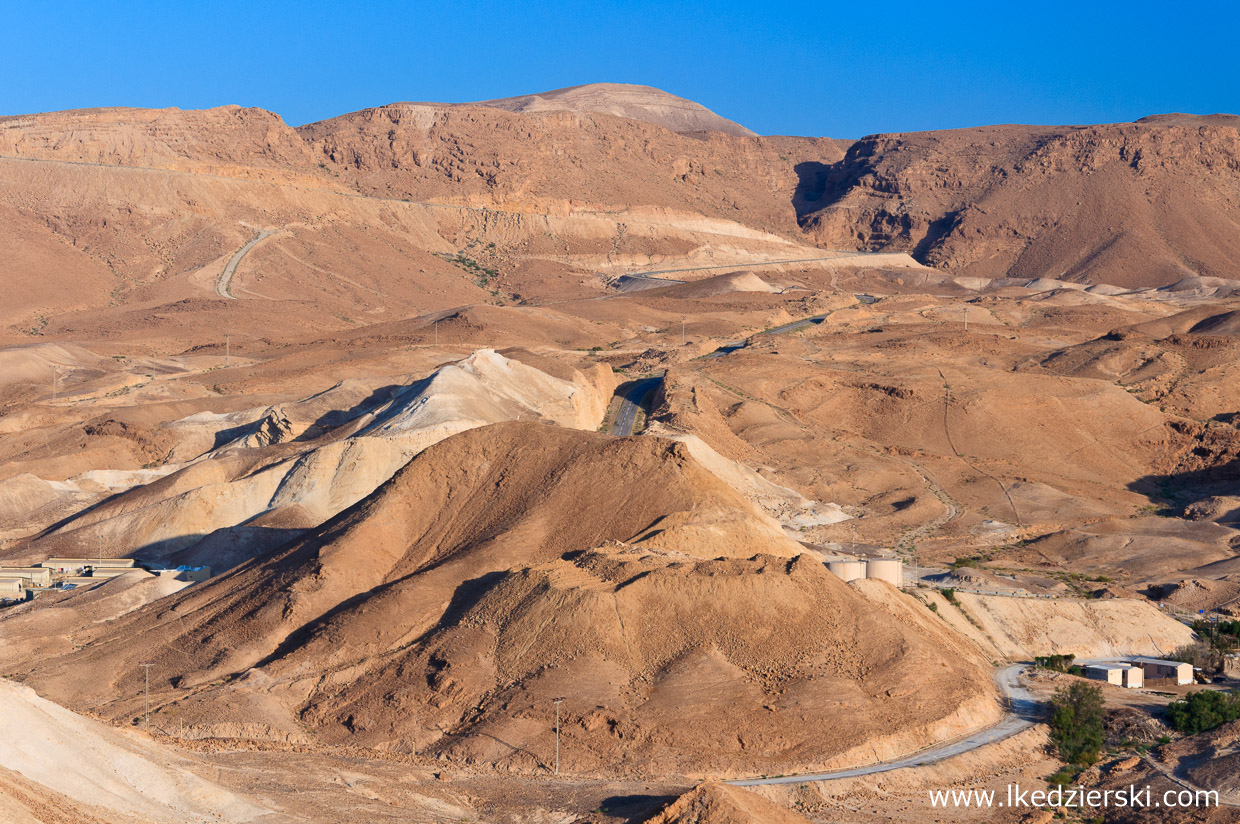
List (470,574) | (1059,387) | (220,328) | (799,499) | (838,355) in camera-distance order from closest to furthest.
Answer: (470,574) → (799,499) → (1059,387) → (838,355) → (220,328)

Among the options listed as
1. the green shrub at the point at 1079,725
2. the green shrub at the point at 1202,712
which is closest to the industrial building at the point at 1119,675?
the green shrub at the point at 1202,712

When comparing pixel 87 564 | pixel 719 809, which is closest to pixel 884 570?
pixel 719 809

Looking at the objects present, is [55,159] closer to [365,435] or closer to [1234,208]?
[365,435]

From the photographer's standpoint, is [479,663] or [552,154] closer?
[479,663]

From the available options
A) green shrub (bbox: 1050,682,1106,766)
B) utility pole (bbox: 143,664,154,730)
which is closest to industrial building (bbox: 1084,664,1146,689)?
green shrub (bbox: 1050,682,1106,766)

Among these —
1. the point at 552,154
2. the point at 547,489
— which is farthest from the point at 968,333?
the point at 552,154

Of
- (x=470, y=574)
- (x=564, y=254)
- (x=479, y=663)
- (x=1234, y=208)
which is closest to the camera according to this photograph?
(x=479, y=663)

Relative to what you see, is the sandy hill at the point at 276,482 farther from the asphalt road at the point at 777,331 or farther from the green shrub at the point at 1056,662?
the asphalt road at the point at 777,331
